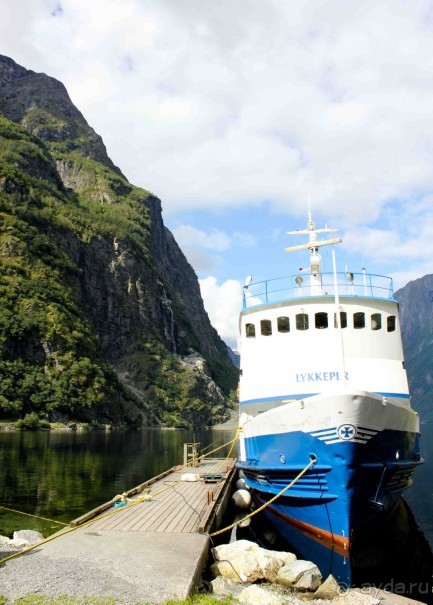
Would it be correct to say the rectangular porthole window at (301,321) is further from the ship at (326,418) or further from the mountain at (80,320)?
the mountain at (80,320)

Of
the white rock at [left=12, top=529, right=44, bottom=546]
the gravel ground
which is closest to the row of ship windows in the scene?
the gravel ground

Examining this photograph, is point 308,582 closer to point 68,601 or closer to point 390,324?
point 68,601

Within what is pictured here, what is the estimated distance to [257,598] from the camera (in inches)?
410

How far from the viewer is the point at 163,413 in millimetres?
146500

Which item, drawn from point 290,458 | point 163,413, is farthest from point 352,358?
point 163,413

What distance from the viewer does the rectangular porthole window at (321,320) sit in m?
19.5

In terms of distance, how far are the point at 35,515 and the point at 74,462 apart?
1962 centimetres

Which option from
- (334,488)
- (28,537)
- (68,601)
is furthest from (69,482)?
(68,601)

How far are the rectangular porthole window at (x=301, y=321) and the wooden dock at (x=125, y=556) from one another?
7.49 m

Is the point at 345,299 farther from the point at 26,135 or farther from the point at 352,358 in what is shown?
the point at 26,135

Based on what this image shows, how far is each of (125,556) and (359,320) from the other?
1253cm

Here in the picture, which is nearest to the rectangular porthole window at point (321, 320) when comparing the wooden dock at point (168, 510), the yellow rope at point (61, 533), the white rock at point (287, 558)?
the wooden dock at point (168, 510)

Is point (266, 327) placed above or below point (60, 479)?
above

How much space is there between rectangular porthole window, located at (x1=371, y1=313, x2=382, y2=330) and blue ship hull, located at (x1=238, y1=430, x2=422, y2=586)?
4.44 metres
